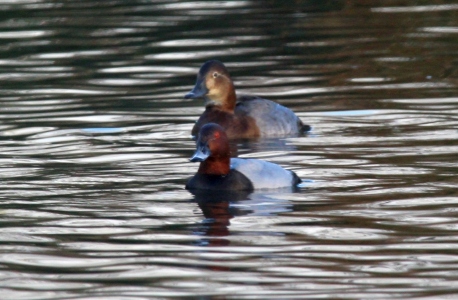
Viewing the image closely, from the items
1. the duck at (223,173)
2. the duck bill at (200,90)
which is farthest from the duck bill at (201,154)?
the duck bill at (200,90)

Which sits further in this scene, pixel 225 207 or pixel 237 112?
→ pixel 237 112

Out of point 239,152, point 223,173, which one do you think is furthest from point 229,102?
point 223,173

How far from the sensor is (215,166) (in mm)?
9977

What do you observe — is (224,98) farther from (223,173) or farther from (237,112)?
→ (223,173)

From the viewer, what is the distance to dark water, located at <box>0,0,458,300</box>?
721 centimetres

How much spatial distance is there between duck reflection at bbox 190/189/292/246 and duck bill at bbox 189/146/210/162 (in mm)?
281

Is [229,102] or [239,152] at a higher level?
[229,102]

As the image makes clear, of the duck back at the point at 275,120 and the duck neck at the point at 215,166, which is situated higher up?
the duck back at the point at 275,120

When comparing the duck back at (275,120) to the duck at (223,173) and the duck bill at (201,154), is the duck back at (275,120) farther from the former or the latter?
the duck bill at (201,154)

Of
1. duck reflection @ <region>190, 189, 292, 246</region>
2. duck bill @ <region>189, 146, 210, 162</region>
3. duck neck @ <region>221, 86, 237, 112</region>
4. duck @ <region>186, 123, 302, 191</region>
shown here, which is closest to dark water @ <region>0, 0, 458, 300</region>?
duck reflection @ <region>190, 189, 292, 246</region>

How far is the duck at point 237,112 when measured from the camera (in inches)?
529

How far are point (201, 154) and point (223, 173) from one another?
0.27m

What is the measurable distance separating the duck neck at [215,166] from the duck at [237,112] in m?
3.10

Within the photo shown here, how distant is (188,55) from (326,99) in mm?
3866
